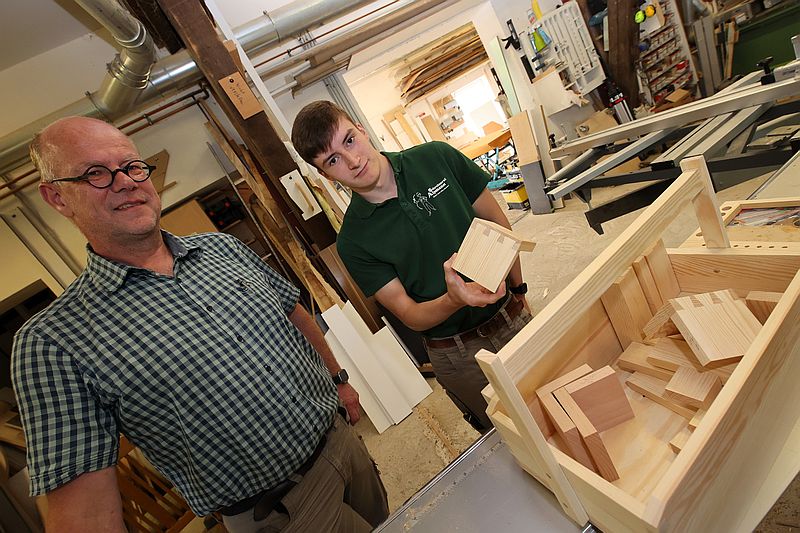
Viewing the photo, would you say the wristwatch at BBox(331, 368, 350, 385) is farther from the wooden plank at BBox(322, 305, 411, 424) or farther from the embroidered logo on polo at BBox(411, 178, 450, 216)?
the wooden plank at BBox(322, 305, 411, 424)

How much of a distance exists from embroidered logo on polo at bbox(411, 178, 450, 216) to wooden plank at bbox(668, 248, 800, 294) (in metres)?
0.78

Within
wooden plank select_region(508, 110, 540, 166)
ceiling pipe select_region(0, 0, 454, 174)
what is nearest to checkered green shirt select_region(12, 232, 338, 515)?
ceiling pipe select_region(0, 0, 454, 174)

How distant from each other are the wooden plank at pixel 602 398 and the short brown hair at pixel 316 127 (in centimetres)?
107

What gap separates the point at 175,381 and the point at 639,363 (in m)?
1.26

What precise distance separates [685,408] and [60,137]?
1.84m

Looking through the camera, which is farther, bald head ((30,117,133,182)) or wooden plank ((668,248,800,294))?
bald head ((30,117,133,182))

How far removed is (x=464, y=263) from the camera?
96cm

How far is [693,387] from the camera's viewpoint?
78 cm

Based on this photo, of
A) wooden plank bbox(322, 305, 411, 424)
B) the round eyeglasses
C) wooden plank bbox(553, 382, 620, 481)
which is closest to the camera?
wooden plank bbox(553, 382, 620, 481)

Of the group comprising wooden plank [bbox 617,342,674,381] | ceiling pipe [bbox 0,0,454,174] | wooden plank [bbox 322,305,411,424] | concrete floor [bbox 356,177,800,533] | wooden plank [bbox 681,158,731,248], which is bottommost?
concrete floor [bbox 356,177,800,533]

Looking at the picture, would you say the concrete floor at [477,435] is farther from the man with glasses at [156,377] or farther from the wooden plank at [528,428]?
→ the man with glasses at [156,377]

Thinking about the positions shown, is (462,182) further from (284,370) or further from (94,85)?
(94,85)

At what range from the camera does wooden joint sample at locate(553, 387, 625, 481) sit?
694 millimetres

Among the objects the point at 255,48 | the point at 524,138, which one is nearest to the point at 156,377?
the point at 255,48
